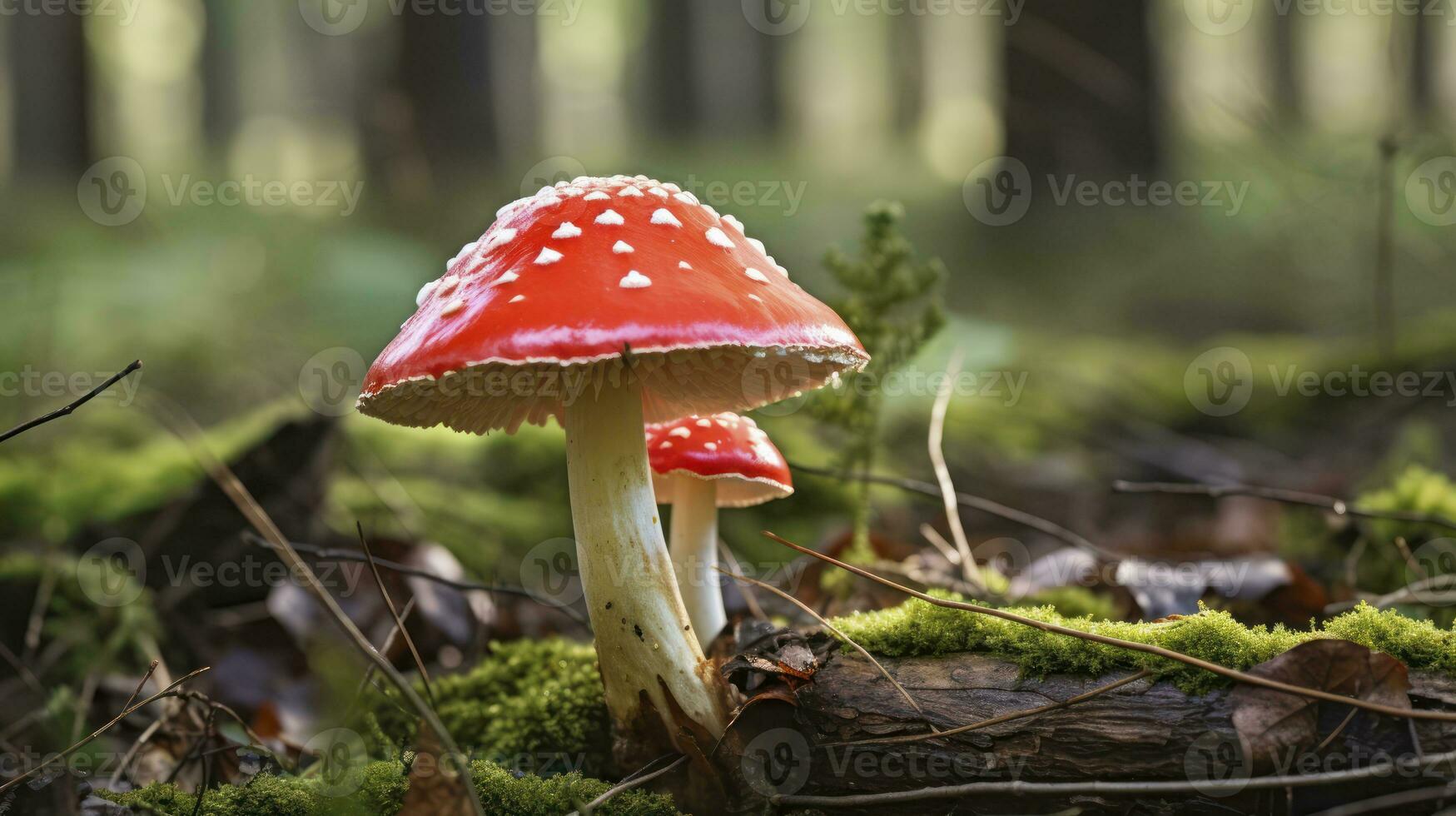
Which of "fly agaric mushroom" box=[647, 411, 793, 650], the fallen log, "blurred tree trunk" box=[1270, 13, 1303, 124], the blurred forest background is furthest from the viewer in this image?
"blurred tree trunk" box=[1270, 13, 1303, 124]

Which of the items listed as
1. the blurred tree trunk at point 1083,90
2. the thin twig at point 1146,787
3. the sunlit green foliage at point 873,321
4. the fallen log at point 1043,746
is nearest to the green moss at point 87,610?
the fallen log at point 1043,746

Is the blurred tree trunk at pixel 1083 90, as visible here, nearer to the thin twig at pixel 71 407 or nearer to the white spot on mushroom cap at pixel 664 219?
the white spot on mushroom cap at pixel 664 219

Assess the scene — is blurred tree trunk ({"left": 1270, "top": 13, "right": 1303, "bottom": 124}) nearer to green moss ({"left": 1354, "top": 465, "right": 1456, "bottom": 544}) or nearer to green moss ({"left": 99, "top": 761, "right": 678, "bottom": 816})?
green moss ({"left": 1354, "top": 465, "right": 1456, "bottom": 544})

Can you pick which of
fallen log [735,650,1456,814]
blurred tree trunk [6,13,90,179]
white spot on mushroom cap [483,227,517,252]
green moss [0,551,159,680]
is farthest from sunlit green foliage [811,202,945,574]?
blurred tree trunk [6,13,90,179]

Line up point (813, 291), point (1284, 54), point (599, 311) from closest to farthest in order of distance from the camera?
point (599, 311) < point (813, 291) < point (1284, 54)

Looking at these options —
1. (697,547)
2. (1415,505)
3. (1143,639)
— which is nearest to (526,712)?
(697,547)

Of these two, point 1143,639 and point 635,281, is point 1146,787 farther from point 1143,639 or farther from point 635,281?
point 635,281
